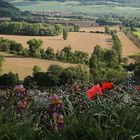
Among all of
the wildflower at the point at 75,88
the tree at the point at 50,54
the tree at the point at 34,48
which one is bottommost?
the tree at the point at 34,48

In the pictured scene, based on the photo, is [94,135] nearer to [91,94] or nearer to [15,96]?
[91,94]

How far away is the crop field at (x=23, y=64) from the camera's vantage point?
78713 mm

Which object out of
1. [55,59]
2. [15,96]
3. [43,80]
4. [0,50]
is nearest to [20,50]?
[0,50]

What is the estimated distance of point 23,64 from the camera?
86.2 metres

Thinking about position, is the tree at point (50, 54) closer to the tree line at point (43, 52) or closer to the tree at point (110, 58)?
the tree line at point (43, 52)

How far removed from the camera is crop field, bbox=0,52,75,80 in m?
78.7

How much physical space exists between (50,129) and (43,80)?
51380 mm

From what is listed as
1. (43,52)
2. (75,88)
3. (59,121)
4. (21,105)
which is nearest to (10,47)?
(43,52)

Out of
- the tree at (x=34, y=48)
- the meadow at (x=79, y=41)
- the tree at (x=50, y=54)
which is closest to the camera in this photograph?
the tree at (x=50, y=54)

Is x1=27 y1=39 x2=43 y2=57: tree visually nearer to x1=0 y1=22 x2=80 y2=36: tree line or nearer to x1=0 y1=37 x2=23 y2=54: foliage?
x1=0 y1=37 x2=23 y2=54: foliage

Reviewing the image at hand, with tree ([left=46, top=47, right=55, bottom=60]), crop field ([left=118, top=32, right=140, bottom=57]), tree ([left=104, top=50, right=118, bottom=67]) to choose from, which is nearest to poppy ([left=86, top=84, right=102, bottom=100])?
tree ([left=104, top=50, right=118, bottom=67])

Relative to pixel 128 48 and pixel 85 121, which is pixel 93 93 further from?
pixel 128 48

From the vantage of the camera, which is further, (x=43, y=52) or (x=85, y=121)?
(x=43, y=52)

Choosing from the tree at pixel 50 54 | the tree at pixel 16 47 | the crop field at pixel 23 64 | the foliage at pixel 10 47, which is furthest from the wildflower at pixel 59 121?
the tree at pixel 16 47
